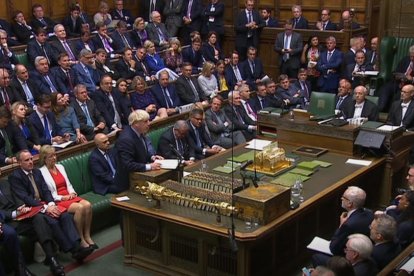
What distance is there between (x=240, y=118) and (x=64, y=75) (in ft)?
7.51

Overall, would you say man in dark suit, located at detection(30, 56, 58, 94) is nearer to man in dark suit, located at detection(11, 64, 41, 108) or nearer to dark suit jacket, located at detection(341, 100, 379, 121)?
man in dark suit, located at detection(11, 64, 41, 108)

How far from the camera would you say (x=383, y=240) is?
443 cm

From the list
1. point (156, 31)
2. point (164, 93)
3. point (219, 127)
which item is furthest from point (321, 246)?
point (156, 31)

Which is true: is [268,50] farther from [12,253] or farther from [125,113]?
[12,253]

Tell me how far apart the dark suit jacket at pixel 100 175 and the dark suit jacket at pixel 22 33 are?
3.83 meters

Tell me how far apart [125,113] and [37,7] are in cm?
304

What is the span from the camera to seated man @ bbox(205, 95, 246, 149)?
26.0 ft

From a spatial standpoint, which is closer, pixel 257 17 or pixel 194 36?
pixel 194 36

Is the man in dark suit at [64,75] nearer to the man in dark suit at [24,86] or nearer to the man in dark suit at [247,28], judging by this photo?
the man in dark suit at [24,86]

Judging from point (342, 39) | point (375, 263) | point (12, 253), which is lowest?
point (12, 253)

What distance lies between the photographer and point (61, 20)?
424 inches

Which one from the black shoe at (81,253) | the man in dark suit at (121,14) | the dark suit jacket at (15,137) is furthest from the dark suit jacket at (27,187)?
the man in dark suit at (121,14)

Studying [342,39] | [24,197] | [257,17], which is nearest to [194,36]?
[257,17]

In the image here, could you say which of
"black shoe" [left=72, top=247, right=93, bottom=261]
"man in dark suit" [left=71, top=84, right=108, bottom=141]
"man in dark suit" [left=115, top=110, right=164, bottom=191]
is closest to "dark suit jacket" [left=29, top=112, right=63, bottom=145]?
"man in dark suit" [left=71, top=84, right=108, bottom=141]
